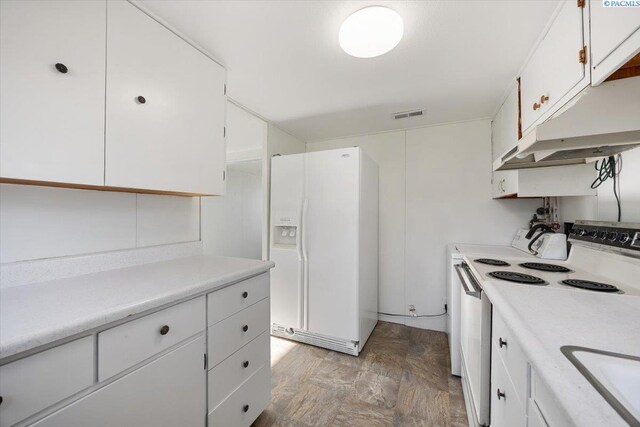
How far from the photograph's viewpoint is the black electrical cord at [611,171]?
55.7 inches

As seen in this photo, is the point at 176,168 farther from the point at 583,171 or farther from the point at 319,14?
the point at 583,171

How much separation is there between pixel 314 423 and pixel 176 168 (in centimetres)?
170

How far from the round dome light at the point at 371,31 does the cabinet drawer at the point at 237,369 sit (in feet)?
5.72

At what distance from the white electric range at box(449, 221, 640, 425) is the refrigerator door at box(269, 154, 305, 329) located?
1367 mm

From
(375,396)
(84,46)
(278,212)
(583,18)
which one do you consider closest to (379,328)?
(375,396)

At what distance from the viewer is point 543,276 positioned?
135cm

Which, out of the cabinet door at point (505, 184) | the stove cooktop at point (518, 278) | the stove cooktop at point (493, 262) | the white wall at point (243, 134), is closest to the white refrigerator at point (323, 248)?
the white wall at point (243, 134)

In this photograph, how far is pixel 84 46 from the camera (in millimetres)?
1005

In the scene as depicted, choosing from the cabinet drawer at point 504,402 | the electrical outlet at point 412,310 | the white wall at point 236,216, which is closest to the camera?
the cabinet drawer at point 504,402

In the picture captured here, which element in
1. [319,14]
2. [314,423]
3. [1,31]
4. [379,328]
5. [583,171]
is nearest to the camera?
[1,31]

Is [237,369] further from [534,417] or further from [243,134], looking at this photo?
[243,134]

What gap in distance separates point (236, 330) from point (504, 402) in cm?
120

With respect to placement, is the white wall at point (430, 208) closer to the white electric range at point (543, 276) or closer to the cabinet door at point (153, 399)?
the white electric range at point (543, 276)

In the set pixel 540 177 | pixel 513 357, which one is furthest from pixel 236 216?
pixel 513 357
